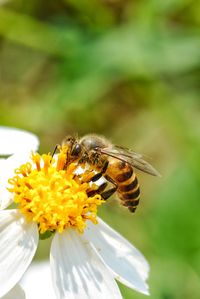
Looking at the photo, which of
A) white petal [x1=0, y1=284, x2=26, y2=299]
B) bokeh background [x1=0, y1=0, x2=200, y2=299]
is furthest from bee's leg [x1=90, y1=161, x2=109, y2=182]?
bokeh background [x1=0, y1=0, x2=200, y2=299]

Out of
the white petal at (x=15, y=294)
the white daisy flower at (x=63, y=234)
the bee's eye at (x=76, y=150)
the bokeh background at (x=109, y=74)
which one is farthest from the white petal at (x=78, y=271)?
the bokeh background at (x=109, y=74)

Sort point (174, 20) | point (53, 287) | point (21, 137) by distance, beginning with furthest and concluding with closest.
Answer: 1. point (174, 20)
2. point (21, 137)
3. point (53, 287)

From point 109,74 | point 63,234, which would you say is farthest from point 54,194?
point 109,74

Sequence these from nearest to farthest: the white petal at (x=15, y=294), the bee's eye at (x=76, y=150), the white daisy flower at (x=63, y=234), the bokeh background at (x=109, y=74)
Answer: the white petal at (x=15, y=294) → the white daisy flower at (x=63, y=234) → the bee's eye at (x=76, y=150) → the bokeh background at (x=109, y=74)

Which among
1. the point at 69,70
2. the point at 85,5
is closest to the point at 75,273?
the point at 69,70

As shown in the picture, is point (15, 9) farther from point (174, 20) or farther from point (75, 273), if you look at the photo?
point (75, 273)

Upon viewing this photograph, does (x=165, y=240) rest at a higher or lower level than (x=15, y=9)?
lower

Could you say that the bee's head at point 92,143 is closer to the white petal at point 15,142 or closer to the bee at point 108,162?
the bee at point 108,162

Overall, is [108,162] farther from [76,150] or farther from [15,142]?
[15,142]
